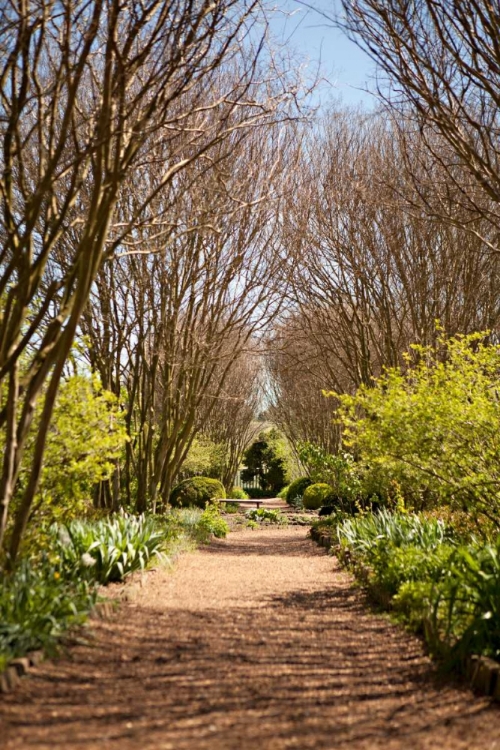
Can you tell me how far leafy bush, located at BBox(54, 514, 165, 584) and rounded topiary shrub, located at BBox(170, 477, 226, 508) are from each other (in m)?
12.9

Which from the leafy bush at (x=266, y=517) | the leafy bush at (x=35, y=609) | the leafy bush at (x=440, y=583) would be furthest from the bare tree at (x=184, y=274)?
the leafy bush at (x=266, y=517)

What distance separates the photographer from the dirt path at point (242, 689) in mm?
3324

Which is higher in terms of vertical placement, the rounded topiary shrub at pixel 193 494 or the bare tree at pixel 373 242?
the bare tree at pixel 373 242

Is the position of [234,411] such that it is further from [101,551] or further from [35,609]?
[35,609]

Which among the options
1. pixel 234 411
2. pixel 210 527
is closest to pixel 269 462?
pixel 234 411

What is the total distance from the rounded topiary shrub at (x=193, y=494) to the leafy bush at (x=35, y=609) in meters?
15.5

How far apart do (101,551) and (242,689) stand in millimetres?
3204

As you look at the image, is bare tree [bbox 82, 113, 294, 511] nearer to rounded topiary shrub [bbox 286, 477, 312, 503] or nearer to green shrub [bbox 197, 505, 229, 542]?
green shrub [bbox 197, 505, 229, 542]

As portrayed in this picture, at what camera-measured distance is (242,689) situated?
4.10 metres

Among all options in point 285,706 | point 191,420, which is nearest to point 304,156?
point 191,420

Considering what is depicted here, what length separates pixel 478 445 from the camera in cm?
842

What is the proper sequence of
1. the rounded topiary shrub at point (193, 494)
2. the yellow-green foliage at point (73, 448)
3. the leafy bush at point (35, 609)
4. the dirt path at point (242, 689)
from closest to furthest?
1. the dirt path at point (242, 689)
2. the leafy bush at point (35, 609)
3. the yellow-green foliage at point (73, 448)
4. the rounded topiary shrub at point (193, 494)

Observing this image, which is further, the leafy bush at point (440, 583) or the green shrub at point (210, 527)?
the green shrub at point (210, 527)

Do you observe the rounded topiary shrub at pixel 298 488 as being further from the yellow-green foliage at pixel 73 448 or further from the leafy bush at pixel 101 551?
the yellow-green foliage at pixel 73 448
